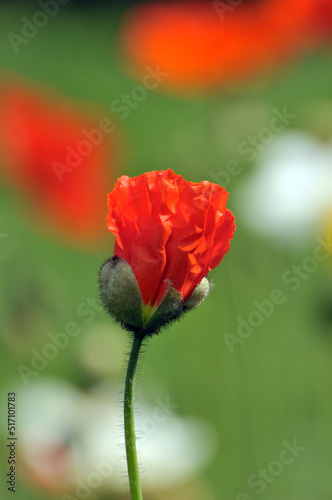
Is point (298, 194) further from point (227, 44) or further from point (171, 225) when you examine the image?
point (171, 225)

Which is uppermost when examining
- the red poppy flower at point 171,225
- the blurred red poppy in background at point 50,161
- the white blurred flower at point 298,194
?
Answer: the red poppy flower at point 171,225

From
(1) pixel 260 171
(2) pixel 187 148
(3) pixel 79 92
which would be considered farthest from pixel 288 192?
(3) pixel 79 92

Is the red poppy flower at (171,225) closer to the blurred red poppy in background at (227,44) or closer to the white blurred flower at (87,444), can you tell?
the white blurred flower at (87,444)

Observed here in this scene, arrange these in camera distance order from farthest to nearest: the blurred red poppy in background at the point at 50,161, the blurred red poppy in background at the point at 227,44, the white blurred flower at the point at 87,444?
the blurred red poppy in background at the point at 227,44
the blurred red poppy in background at the point at 50,161
the white blurred flower at the point at 87,444

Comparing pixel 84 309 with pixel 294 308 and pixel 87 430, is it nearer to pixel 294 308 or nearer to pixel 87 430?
pixel 294 308

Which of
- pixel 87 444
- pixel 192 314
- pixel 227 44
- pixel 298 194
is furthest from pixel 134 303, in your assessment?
pixel 192 314

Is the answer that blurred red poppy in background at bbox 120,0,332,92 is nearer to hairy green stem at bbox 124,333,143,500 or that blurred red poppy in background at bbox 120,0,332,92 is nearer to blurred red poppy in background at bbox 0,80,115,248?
blurred red poppy in background at bbox 0,80,115,248

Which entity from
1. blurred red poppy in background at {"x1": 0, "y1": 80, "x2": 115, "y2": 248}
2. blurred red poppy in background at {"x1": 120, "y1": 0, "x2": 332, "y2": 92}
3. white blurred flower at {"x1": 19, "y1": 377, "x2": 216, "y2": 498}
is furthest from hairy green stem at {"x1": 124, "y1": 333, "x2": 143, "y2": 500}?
blurred red poppy in background at {"x1": 120, "y1": 0, "x2": 332, "y2": 92}

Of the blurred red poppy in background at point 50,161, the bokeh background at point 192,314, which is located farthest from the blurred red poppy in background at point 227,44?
the blurred red poppy in background at point 50,161
